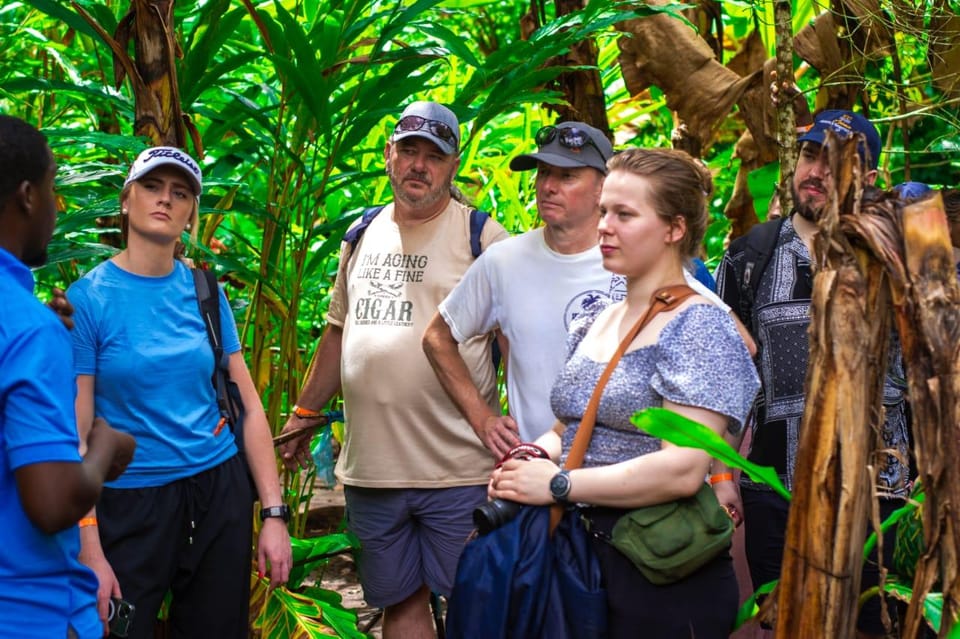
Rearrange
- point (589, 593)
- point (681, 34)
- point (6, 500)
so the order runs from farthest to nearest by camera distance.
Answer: point (681, 34) < point (589, 593) < point (6, 500)

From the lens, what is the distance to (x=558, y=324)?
10.6ft

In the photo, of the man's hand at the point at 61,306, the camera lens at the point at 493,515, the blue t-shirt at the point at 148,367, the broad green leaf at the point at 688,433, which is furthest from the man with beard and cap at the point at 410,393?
the broad green leaf at the point at 688,433

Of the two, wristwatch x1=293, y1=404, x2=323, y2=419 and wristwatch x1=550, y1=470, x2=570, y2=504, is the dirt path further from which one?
wristwatch x1=550, y1=470, x2=570, y2=504

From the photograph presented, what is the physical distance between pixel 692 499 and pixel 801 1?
371 centimetres

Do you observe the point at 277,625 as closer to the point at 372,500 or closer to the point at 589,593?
the point at 372,500

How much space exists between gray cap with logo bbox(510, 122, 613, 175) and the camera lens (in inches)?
45.0

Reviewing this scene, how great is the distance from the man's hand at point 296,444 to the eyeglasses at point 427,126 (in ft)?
3.25

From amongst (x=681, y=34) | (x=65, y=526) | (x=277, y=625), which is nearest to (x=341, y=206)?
(x=681, y=34)

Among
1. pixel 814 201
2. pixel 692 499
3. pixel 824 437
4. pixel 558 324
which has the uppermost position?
pixel 814 201

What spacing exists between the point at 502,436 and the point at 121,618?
1079 mm

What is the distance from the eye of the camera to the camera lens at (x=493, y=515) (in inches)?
95.9

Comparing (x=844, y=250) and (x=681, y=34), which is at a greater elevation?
(x=681, y=34)

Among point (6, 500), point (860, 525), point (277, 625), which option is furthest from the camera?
point (277, 625)

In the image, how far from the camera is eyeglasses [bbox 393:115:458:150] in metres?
3.66
